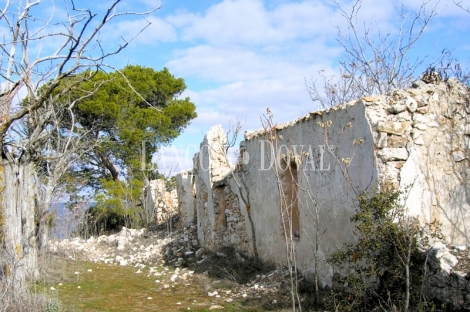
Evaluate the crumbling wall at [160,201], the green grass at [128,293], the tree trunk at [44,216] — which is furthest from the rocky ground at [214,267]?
the crumbling wall at [160,201]

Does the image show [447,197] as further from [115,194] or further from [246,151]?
[115,194]

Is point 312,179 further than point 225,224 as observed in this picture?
No

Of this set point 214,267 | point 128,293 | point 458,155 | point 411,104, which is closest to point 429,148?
point 458,155

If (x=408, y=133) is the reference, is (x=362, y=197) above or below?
below

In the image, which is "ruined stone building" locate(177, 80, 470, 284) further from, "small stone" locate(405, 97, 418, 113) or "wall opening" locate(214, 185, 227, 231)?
"wall opening" locate(214, 185, 227, 231)

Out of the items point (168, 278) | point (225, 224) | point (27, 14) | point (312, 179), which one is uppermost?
point (27, 14)

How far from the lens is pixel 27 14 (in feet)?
17.5

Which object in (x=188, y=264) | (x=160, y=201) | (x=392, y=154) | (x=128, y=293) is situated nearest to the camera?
(x=392, y=154)

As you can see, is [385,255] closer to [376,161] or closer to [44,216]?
[376,161]

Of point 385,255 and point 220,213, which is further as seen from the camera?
point 220,213

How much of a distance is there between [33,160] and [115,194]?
9787 mm

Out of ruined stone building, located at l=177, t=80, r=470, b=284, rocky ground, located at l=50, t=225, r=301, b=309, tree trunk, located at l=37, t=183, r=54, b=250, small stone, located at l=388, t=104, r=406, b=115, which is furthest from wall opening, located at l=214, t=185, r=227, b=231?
small stone, located at l=388, t=104, r=406, b=115

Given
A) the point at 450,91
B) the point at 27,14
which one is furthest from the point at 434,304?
the point at 27,14

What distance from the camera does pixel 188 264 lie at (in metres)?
11.2
